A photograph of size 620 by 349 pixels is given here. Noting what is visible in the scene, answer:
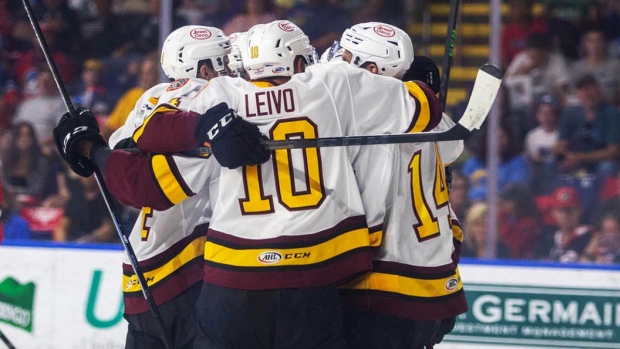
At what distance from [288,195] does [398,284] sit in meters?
0.41

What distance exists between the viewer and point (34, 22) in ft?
10.4

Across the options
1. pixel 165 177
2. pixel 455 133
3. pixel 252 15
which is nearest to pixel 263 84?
pixel 165 177

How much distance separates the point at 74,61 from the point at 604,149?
2.88 meters

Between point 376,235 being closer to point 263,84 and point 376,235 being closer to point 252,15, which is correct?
point 263,84

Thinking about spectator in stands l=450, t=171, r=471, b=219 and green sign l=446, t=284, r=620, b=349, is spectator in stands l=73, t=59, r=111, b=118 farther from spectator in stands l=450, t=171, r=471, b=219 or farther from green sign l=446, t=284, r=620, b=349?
green sign l=446, t=284, r=620, b=349

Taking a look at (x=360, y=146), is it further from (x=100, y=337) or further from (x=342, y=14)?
(x=342, y=14)

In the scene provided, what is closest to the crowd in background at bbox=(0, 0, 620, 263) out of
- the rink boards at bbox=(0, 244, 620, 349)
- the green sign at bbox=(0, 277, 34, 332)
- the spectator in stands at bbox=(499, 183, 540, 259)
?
the spectator in stands at bbox=(499, 183, 540, 259)

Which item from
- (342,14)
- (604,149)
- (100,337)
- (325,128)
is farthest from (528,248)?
(325,128)

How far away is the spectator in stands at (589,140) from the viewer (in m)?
5.20

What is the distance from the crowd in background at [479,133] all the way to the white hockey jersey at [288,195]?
104 inches

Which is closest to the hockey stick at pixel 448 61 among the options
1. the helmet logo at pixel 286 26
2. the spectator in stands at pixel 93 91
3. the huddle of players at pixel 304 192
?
the huddle of players at pixel 304 192

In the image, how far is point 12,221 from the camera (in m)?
5.82

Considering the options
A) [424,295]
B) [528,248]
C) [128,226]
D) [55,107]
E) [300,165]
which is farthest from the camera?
[55,107]

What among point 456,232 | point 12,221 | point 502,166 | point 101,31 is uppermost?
point 456,232
